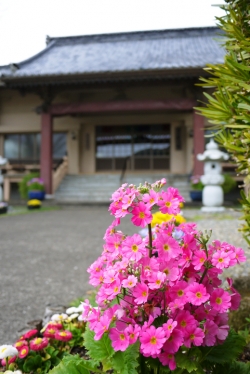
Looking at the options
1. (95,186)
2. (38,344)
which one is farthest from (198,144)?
(38,344)

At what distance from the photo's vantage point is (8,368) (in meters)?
1.31

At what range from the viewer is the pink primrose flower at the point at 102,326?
2.76 ft

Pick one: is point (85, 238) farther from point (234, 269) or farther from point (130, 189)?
point (130, 189)

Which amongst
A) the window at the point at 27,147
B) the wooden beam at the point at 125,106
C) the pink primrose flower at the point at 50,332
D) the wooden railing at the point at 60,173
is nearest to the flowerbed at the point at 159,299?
the pink primrose flower at the point at 50,332

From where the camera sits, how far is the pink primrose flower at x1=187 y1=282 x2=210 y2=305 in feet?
2.71

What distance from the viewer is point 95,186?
1161 cm

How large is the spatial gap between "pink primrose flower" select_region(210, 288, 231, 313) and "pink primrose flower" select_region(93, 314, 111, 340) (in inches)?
10.3

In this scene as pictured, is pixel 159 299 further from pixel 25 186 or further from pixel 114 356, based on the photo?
pixel 25 186

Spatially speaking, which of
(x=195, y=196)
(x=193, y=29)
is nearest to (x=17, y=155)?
(x=195, y=196)

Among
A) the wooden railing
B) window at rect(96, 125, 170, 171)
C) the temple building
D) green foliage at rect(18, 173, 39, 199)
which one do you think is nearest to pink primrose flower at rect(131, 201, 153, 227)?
the temple building

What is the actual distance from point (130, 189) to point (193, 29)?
619 inches

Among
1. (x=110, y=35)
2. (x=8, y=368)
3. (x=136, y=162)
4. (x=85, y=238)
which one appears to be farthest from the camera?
(x=110, y=35)

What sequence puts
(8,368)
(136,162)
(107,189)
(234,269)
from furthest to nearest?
(136,162) → (107,189) → (234,269) → (8,368)

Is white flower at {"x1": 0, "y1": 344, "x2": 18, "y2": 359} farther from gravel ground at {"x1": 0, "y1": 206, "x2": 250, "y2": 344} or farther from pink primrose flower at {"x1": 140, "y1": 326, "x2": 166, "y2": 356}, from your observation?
pink primrose flower at {"x1": 140, "y1": 326, "x2": 166, "y2": 356}
